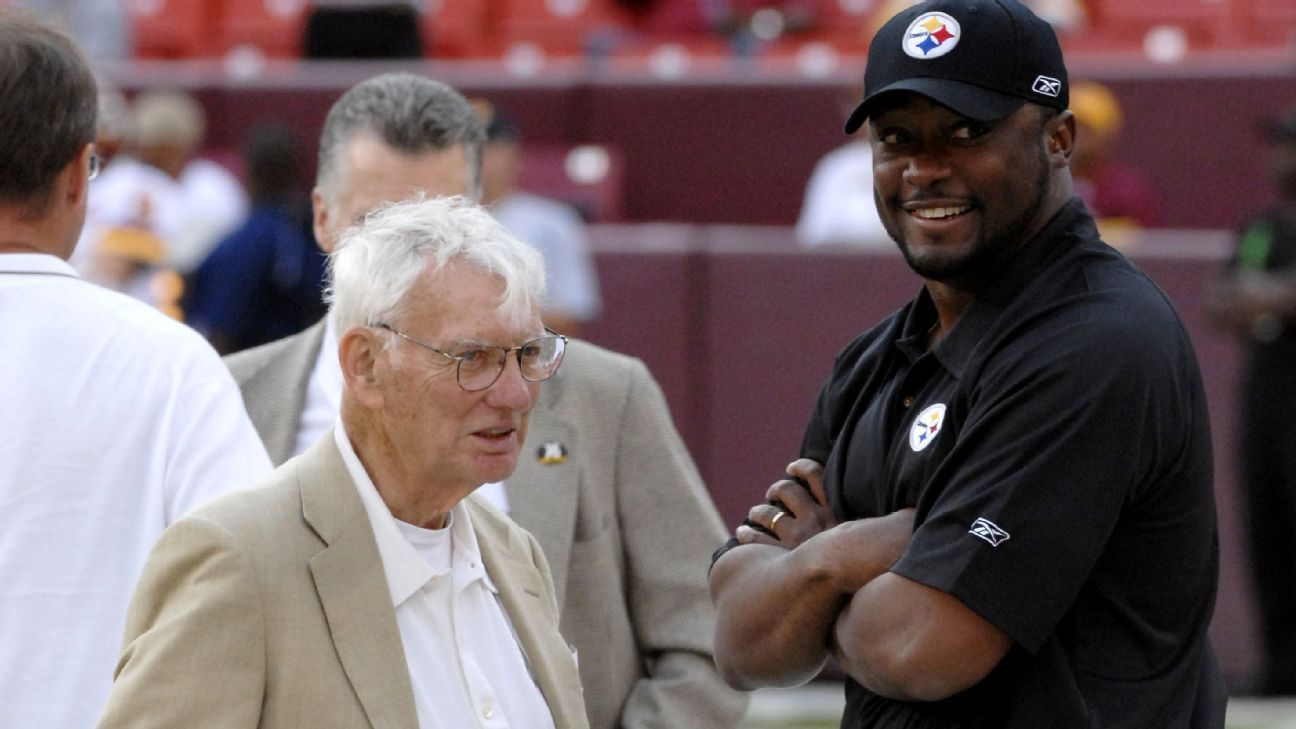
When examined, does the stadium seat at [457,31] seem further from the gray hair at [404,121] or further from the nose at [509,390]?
the nose at [509,390]

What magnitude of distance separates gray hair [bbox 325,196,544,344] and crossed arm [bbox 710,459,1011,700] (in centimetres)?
48

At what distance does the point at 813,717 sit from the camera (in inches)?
297

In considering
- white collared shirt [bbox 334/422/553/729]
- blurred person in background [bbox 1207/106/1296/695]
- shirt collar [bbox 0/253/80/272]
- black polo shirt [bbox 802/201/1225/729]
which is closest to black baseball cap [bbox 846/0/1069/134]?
black polo shirt [bbox 802/201/1225/729]

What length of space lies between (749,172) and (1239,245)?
10.1ft

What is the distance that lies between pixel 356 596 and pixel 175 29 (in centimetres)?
1128

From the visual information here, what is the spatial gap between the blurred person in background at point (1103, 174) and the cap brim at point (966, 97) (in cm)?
541

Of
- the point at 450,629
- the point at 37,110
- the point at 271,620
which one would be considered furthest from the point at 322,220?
the point at 271,620

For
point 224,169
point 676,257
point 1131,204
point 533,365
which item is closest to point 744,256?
point 676,257

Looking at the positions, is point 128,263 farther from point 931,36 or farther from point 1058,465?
point 1058,465

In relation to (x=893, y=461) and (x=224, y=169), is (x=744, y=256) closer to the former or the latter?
(x=224, y=169)

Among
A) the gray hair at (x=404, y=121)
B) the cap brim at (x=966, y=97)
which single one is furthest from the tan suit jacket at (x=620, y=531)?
the cap brim at (x=966, y=97)

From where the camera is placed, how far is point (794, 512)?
2.86 m

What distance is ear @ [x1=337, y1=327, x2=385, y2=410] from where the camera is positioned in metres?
2.65

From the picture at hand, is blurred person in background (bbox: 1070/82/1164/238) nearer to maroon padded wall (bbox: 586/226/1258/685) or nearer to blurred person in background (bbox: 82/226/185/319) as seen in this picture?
maroon padded wall (bbox: 586/226/1258/685)
